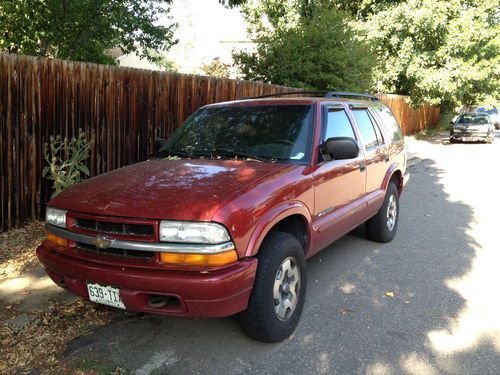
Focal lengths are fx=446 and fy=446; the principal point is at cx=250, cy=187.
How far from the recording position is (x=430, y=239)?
20.0 ft

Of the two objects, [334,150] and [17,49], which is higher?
[17,49]

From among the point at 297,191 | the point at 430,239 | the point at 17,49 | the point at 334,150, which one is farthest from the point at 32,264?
the point at 17,49

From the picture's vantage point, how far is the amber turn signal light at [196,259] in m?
2.81

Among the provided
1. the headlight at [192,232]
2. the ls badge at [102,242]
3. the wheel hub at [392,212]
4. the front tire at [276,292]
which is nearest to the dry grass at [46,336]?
the ls badge at [102,242]

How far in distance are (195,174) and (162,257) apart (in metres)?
0.86

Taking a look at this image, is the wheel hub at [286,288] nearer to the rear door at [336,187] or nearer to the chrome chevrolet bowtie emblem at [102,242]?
the rear door at [336,187]

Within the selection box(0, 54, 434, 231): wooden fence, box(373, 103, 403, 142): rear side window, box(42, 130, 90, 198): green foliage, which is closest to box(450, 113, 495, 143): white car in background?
box(373, 103, 403, 142): rear side window

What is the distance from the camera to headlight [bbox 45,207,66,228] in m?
3.25

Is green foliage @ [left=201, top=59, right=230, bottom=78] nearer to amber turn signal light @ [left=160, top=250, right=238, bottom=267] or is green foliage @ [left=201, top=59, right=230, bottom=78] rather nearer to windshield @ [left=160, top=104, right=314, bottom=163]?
windshield @ [left=160, top=104, right=314, bottom=163]

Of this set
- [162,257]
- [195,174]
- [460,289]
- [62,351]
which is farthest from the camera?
[460,289]

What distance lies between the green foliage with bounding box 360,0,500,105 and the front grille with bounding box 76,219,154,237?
1935 centimetres

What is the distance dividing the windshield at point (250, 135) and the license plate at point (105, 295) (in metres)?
1.59

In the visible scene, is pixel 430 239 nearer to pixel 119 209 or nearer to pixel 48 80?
pixel 119 209

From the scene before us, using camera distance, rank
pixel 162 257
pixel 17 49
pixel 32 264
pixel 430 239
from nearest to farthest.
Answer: pixel 162 257 < pixel 32 264 < pixel 430 239 < pixel 17 49
